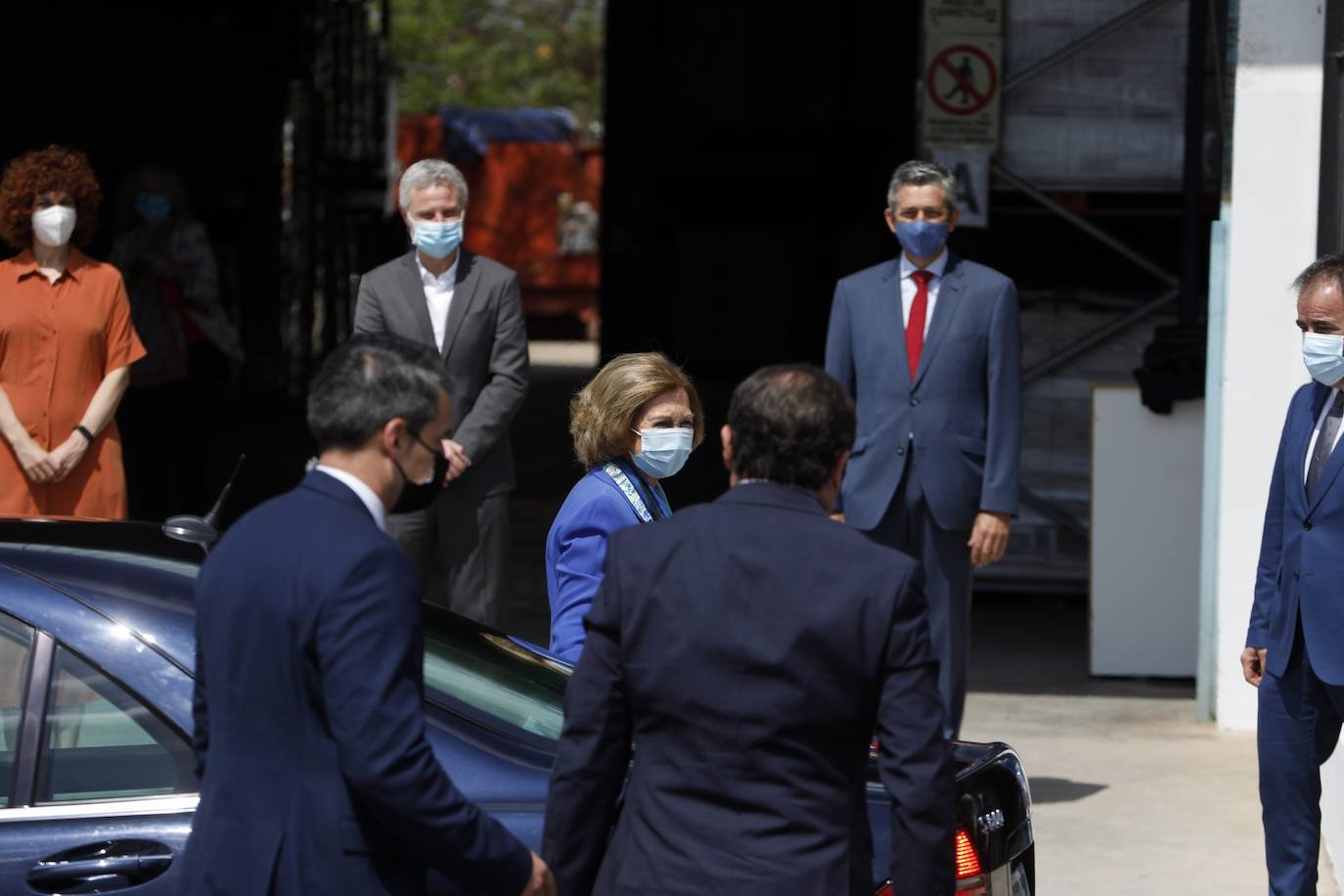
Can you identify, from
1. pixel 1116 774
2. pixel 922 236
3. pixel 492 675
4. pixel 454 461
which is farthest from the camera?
pixel 1116 774

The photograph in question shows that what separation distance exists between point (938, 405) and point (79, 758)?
352 centimetres

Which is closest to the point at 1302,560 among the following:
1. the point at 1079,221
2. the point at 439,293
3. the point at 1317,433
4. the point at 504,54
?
the point at 1317,433

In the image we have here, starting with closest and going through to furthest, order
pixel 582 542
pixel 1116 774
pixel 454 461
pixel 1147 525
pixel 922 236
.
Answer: pixel 582 542
pixel 454 461
pixel 922 236
pixel 1116 774
pixel 1147 525

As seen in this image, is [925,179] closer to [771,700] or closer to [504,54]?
[771,700]

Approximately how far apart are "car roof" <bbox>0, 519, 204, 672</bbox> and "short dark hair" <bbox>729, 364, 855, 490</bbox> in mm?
1065

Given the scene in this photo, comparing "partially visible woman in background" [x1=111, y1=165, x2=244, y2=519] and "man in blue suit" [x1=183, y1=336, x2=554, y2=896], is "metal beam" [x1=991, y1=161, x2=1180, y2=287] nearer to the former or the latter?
"partially visible woman in background" [x1=111, y1=165, x2=244, y2=519]

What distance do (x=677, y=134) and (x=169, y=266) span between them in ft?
46.3

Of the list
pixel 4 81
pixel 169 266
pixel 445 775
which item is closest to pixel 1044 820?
pixel 445 775

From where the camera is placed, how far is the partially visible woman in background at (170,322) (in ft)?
31.0

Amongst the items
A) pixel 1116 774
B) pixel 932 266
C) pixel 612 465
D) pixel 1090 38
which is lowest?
pixel 1116 774

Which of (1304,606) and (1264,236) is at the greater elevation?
(1264,236)

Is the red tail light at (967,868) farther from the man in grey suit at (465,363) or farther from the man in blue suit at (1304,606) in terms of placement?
the man in grey suit at (465,363)

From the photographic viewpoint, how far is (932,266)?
6.52 m

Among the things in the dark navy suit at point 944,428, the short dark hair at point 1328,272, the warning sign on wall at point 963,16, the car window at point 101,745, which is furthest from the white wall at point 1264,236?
the car window at point 101,745
